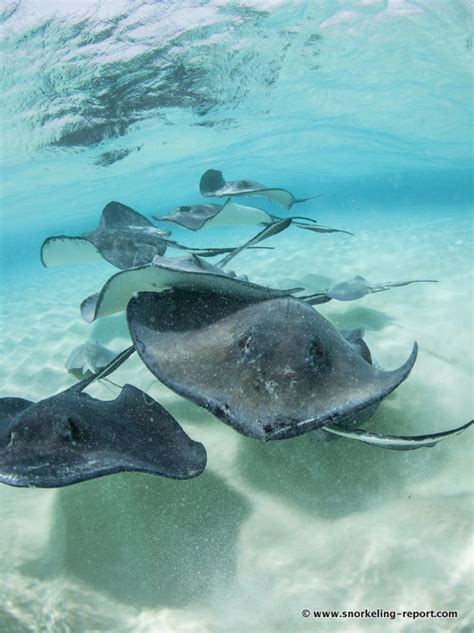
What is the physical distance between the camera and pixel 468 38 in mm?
16922

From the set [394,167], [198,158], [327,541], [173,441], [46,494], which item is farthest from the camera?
[394,167]

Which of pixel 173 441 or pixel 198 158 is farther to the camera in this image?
pixel 198 158

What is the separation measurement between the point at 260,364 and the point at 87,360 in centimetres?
417

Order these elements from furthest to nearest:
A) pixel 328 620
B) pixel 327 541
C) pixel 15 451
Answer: pixel 327 541
pixel 328 620
pixel 15 451

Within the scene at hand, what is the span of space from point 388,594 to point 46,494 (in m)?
2.88

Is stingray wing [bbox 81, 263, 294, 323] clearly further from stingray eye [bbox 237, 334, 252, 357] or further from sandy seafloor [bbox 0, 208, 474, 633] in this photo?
sandy seafloor [bbox 0, 208, 474, 633]

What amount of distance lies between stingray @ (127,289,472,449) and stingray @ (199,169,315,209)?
6092 millimetres

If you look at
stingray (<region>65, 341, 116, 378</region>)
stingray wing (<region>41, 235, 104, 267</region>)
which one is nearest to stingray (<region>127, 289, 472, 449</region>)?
stingray (<region>65, 341, 116, 378</region>)

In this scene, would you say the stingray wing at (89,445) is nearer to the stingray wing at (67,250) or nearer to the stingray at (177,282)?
the stingray at (177,282)

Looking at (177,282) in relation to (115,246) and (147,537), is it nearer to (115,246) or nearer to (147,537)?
(147,537)

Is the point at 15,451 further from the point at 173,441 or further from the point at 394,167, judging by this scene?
the point at 394,167

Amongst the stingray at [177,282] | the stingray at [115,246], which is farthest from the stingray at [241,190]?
the stingray at [177,282]

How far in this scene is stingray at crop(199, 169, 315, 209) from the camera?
895cm

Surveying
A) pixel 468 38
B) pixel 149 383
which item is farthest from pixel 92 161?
pixel 149 383
